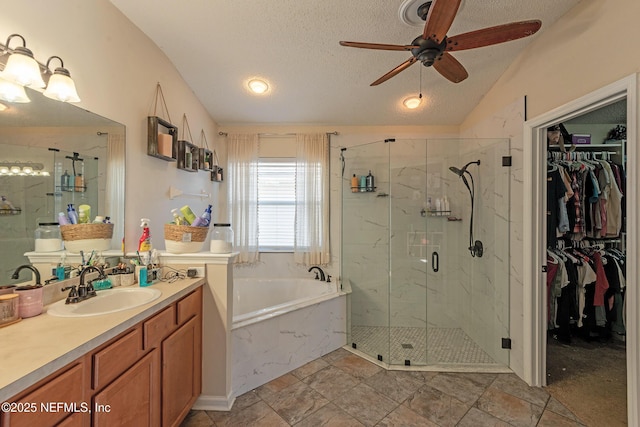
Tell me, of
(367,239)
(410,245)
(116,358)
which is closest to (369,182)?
(367,239)

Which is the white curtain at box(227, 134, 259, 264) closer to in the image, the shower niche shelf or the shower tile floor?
the shower niche shelf

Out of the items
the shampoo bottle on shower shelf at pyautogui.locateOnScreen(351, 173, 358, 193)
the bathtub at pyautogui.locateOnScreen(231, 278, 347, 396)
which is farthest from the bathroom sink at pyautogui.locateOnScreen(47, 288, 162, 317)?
the shampoo bottle on shower shelf at pyautogui.locateOnScreen(351, 173, 358, 193)

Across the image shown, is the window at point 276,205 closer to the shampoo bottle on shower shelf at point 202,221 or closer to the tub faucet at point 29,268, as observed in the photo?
the shampoo bottle on shower shelf at point 202,221

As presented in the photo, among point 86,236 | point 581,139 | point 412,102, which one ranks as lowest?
point 86,236

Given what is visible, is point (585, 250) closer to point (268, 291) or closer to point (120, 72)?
point (268, 291)

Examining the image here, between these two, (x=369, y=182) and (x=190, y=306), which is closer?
(x=190, y=306)

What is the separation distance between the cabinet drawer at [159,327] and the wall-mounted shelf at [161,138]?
122 centimetres

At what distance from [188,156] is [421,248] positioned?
2.53m

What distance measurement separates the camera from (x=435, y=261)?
2.90 metres

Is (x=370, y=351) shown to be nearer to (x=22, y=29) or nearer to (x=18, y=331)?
(x=18, y=331)

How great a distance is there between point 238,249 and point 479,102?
3.17m

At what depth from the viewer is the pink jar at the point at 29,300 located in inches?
43.8

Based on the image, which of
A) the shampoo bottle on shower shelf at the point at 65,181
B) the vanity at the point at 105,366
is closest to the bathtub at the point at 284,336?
the vanity at the point at 105,366

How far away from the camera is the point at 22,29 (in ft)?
3.96
